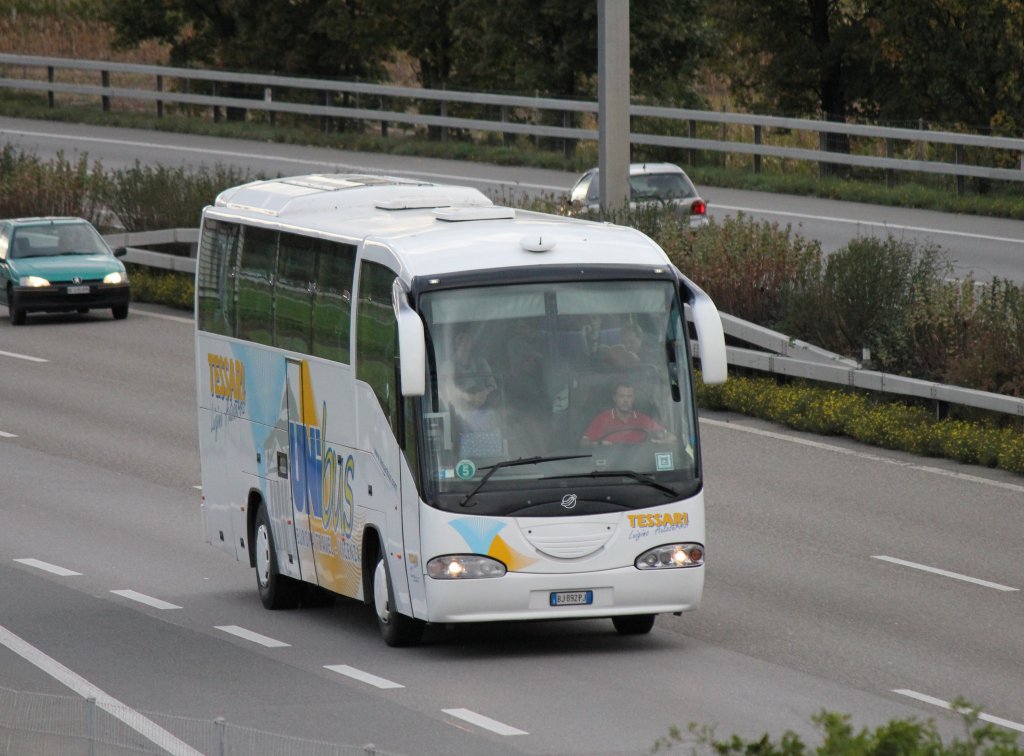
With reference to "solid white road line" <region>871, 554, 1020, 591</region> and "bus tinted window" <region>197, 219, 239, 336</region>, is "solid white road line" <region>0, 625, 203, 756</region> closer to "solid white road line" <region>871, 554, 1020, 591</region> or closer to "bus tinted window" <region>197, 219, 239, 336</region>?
"bus tinted window" <region>197, 219, 239, 336</region>

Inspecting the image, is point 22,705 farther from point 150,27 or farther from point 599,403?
point 150,27

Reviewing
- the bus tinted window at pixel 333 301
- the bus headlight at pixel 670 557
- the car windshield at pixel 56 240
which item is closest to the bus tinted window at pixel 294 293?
the bus tinted window at pixel 333 301

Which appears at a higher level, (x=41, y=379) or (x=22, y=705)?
(x=22, y=705)

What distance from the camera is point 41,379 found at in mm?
29266

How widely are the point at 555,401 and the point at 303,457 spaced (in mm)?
2562

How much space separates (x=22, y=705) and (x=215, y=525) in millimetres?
7329

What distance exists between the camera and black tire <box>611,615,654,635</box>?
47.2 feet

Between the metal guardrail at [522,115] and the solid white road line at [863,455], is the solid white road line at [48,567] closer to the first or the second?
the solid white road line at [863,455]

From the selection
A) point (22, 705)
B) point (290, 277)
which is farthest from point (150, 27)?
point (22, 705)

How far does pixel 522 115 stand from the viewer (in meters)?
49.2

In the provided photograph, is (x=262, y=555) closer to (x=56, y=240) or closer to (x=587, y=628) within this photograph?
(x=587, y=628)

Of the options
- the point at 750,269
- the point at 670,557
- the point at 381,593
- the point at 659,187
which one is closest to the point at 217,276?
the point at 381,593

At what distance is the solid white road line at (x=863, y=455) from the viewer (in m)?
20.7

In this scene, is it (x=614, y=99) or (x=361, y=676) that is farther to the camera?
(x=614, y=99)
